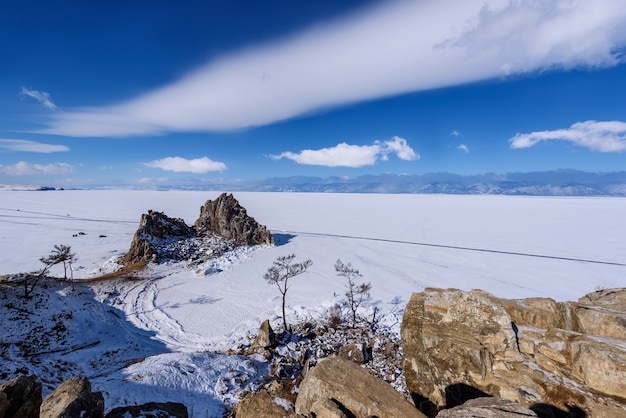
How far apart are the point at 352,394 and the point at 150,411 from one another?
23.2 ft

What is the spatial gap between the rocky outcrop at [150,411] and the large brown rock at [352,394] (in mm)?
5140

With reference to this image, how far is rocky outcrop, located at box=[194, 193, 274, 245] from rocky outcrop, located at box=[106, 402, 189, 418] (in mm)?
52525

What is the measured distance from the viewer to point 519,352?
1040 centimetres

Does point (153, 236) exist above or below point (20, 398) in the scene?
below

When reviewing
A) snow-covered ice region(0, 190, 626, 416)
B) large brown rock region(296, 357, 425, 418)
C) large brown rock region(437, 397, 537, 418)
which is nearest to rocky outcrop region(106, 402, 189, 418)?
large brown rock region(296, 357, 425, 418)

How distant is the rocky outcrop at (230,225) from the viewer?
64062 millimetres

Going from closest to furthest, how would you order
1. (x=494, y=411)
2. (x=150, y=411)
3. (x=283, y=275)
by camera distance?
(x=494, y=411) < (x=150, y=411) < (x=283, y=275)

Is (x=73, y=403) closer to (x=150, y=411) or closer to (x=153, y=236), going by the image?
(x=150, y=411)

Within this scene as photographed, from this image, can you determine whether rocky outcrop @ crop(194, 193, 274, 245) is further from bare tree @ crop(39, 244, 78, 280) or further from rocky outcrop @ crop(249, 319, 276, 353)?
rocky outcrop @ crop(249, 319, 276, 353)

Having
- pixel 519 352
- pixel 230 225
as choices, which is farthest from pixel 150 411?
pixel 230 225

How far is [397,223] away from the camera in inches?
4011

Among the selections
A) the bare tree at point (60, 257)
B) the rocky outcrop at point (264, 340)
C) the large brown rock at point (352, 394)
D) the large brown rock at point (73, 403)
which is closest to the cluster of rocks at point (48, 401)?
the large brown rock at point (73, 403)

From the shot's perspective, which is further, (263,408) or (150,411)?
(150,411)

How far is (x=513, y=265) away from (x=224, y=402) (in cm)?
5490
